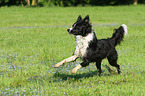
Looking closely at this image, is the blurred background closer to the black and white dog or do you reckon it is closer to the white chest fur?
the black and white dog

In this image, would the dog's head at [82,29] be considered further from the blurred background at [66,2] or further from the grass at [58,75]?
the blurred background at [66,2]

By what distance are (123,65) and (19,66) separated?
375 cm

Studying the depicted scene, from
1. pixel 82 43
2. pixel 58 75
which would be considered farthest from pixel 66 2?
pixel 82 43

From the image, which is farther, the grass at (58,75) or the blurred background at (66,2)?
the blurred background at (66,2)

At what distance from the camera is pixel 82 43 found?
6.71 meters

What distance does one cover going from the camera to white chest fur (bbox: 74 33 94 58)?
6.68m

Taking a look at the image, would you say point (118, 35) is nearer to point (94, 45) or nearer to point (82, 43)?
point (94, 45)

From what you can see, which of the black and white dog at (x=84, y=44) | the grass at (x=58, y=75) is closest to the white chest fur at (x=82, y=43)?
the black and white dog at (x=84, y=44)

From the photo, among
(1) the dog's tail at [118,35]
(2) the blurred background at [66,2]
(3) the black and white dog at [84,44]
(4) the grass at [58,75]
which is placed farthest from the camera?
(2) the blurred background at [66,2]

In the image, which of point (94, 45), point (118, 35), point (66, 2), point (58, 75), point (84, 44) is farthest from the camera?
point (66, 2)

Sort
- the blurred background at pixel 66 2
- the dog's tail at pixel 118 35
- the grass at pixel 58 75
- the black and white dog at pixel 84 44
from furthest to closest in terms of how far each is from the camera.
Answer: the blurred background at pixel 66 2
the dog's tail at pixel 118 35
the black and white dog at pixel 84 44
the grass at pixel 58 75

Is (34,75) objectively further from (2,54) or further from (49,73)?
(2,54)

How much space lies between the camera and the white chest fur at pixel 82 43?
21.9 feet

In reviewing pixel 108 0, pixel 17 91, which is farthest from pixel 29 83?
pixel 108 0
